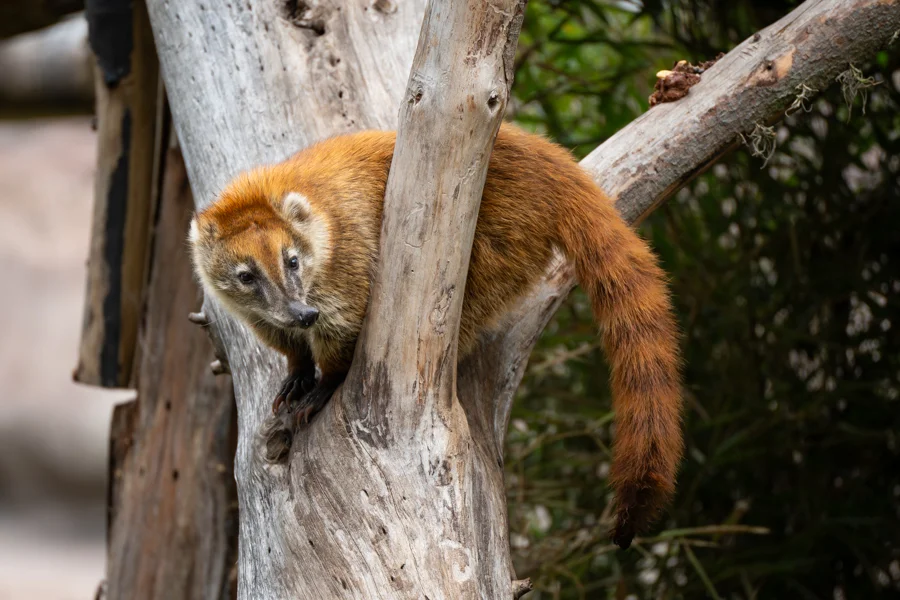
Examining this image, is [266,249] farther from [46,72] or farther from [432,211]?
[46,72]

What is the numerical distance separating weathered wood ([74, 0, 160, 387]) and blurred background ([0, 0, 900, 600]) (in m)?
1.25

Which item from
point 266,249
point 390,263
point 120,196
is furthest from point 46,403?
point 390,263

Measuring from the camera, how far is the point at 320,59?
117 inches

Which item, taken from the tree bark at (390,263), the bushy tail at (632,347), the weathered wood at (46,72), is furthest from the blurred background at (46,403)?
the bushy tail at (632,347)

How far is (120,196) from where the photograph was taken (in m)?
3.92

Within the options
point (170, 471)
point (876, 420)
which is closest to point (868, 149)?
point (876, 420)

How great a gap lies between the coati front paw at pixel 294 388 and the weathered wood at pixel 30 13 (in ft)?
9.66

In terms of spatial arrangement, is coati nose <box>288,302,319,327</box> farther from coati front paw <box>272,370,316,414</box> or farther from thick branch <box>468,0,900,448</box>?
thick branch <box>468,0,900,448</box>

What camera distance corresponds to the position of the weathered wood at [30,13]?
14.6 ft

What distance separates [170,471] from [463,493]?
1945 millimetres

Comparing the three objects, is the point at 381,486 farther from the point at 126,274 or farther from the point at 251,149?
the point at 126,274

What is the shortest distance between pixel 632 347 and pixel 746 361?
6.52 feet

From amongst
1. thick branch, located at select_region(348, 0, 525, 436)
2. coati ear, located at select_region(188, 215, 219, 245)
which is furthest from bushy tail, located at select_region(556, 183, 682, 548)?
coati ear, located at select_region(188, 215, 219, 245)

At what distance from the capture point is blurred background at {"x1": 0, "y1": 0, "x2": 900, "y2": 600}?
3771 millimetres
